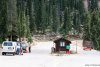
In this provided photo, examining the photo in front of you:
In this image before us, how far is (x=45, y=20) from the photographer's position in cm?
12019

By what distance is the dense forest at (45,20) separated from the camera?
6214 centimetres

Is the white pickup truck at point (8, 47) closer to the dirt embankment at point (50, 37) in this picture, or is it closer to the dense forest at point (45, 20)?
the dense forest at point (45, 20)

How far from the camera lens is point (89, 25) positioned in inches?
3561

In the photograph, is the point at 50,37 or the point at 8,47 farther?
the point at 50,37

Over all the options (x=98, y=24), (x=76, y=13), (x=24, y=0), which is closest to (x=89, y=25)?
(x=98, y=24)

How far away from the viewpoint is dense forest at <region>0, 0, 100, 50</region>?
204 feet

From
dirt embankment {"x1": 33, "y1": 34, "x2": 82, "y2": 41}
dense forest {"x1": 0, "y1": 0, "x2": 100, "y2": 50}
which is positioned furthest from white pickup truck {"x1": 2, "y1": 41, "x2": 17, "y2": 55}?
dirt embankment {"x1": 33, "y1": 34, "x2": 82, "y2": 41}

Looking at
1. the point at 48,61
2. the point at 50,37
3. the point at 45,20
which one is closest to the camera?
the point at 48,61

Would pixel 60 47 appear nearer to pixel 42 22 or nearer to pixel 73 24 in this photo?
pixel 42 22

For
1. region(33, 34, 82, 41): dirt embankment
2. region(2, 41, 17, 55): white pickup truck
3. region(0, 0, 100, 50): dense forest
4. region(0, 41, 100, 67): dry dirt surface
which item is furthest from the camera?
region(33, 34, 82, 41): dirt embankment

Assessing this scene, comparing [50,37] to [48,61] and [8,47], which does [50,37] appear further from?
[48,61]

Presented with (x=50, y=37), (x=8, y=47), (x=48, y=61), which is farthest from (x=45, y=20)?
(x=48, y=61)

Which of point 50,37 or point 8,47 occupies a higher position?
point 50,37

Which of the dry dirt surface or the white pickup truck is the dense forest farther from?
the dry dirt surface
